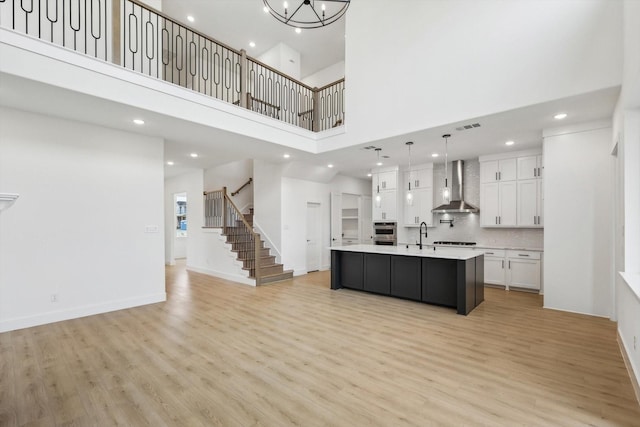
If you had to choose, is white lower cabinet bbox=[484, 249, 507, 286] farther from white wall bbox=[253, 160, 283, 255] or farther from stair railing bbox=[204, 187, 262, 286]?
stair railing bbox=[204, 187, 262, 286]

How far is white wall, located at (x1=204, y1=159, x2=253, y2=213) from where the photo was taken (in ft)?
32.9

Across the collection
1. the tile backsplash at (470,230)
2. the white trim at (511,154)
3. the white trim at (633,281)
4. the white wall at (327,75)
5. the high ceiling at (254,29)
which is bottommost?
the white trim at (633,281)

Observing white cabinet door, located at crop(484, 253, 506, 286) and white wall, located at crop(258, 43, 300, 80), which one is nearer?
white cabinet door, located at crop(484, 253, 506, 286)

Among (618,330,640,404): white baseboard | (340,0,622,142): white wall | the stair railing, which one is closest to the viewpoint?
(618,330,640,404): white baseboard

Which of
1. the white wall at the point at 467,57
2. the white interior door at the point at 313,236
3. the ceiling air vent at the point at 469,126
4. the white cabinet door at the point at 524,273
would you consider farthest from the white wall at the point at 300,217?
the white cabinet door at the point at 524,273

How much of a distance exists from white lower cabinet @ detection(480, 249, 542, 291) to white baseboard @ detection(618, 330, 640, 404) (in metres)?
2.63

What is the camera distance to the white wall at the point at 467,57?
356 cm

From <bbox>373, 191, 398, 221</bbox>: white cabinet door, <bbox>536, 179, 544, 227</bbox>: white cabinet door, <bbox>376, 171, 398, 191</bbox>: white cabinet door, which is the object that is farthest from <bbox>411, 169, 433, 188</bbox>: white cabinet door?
<bbox>536, 179, 544, 227</bbox>: white cabinet door

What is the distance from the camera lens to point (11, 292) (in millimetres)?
4109

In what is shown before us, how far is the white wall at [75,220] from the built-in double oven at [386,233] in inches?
217

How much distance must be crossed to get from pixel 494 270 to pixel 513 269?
37 cm

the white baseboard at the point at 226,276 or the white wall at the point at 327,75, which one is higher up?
the white wall at the point at 327,75

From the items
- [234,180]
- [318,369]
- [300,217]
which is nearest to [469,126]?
[318,369]

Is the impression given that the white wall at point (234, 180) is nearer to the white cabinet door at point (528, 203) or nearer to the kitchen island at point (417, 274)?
the kitchen island at point (417, 274)
